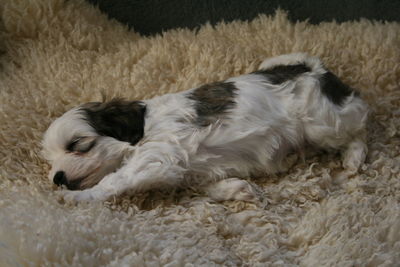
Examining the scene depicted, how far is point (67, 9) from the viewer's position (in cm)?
320

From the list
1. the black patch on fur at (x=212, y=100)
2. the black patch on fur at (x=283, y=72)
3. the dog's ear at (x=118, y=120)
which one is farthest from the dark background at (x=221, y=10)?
the dog's ear at (x=118, y=120)

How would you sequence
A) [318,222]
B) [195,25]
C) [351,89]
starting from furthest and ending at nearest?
[195,25] → [351,89] → [318,222]

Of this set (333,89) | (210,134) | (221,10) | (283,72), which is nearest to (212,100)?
(210,134)

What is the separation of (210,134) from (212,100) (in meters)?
0.19

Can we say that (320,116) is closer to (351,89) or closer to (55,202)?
(351,89)

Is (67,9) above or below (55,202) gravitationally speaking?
above

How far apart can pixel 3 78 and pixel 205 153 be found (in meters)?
1.47

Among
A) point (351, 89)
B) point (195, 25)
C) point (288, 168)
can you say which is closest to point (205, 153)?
point (288, 168)

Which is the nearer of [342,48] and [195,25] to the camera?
[342,48]

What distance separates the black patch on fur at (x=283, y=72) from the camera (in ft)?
7.96

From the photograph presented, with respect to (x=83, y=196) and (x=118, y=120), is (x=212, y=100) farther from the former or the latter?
(x=83, y=196)

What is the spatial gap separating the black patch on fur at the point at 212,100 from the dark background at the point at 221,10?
103cm

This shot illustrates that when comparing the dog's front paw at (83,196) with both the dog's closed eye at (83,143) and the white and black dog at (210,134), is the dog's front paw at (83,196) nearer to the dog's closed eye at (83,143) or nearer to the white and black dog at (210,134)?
the white and black dog at (210,134)

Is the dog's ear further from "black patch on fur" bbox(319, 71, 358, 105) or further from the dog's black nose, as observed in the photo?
"black patch on fur" bbox(319, 71, 358, 105)
